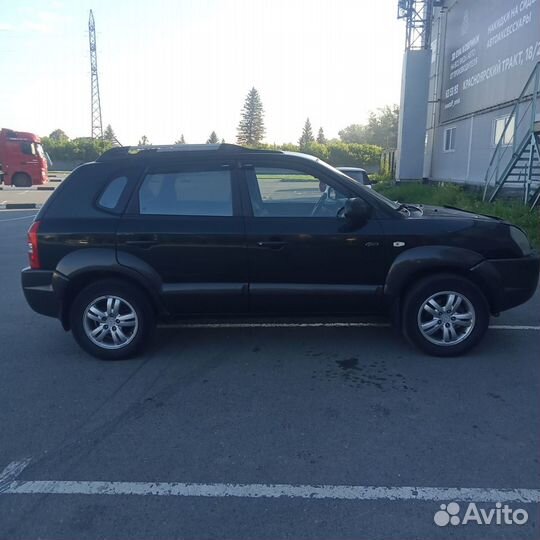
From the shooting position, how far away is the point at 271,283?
15.2 feet

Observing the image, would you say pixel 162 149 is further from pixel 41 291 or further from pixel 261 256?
pixel 41 291

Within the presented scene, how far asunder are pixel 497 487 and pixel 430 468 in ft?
1.19

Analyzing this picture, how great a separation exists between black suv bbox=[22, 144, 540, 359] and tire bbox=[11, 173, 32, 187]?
2507 cm

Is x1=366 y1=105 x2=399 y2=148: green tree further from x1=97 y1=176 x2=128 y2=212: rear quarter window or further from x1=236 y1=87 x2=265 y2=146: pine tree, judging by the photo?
x1=97 y1=176 x2=128 y2=212: rear quarter window

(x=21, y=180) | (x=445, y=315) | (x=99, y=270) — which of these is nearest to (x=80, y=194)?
(x=99, y=270)

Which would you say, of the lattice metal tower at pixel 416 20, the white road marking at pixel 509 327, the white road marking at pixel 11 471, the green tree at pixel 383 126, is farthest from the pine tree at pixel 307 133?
the white road marking at pixel 11 471

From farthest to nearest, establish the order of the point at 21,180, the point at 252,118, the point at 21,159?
the point at 252,118 < the point at 21,180 < the point at 21,159

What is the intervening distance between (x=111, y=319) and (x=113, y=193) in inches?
44.2

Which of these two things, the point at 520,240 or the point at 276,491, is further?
the point at 520,240

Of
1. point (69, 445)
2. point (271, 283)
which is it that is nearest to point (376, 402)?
point (271, 283)

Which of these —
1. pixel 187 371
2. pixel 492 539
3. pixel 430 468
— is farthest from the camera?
pixel 187 371

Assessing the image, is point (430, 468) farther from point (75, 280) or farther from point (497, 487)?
point (75, 280)

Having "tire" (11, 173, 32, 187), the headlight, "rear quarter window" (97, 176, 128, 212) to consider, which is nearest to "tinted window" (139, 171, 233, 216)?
"rear quarter window" (97, 176, 128, 212)

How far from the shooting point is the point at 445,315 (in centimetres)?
462
